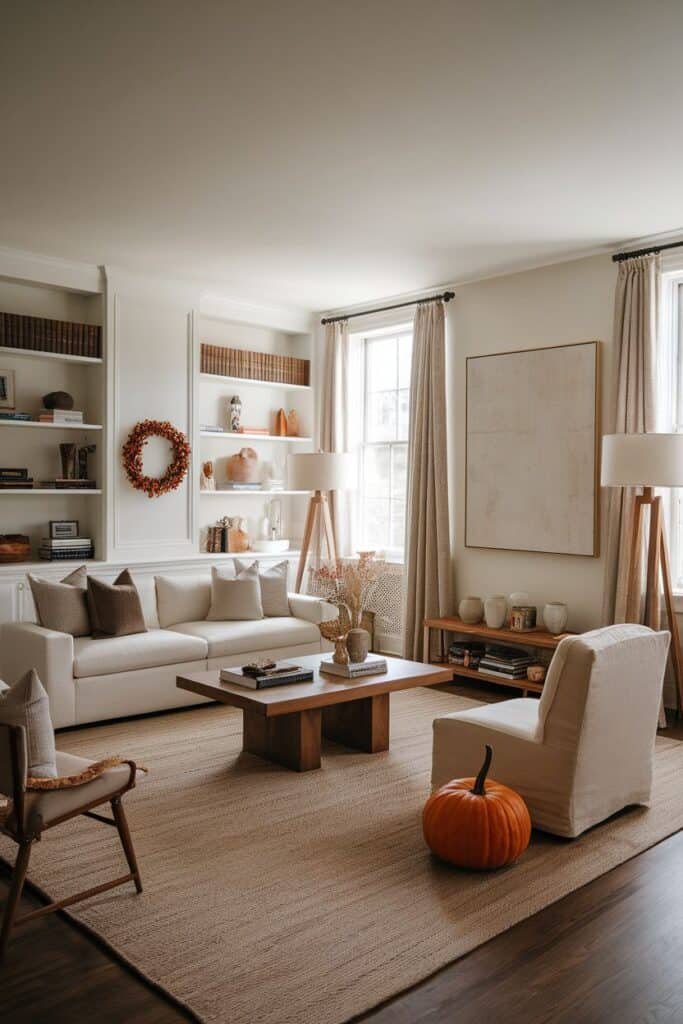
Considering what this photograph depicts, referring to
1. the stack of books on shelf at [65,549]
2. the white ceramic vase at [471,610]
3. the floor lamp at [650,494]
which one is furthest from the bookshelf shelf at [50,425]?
the floor lamp at [650,494]

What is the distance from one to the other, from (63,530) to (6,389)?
1060 mm

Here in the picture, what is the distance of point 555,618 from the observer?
5531mm

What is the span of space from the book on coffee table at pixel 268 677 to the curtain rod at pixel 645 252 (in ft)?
10.7

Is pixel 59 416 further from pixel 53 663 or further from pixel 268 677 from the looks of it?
pixel 268 677

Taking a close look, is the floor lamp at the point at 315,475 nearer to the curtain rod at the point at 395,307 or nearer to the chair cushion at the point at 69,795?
the curtain rod at the point at 395,307

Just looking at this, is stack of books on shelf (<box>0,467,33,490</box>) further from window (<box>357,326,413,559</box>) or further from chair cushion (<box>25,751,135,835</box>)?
chair cushion (<box>25,751,135,835</box>)

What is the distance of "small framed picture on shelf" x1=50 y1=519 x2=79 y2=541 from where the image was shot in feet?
20.0

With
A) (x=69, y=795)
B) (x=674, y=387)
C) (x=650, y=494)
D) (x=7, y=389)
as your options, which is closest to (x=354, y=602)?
A: (x=650, y=494)

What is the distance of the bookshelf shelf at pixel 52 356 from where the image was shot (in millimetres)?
5770

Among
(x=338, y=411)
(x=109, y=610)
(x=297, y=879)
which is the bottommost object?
(x=297, y=879)

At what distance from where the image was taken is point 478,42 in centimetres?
301

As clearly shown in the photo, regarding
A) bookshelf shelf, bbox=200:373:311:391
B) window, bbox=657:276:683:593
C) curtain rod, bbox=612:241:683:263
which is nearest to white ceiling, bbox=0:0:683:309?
curtain rod, bbox=612:241:683:263

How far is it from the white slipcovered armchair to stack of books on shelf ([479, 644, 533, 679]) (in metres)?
1.95

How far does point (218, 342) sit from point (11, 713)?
5165mm
